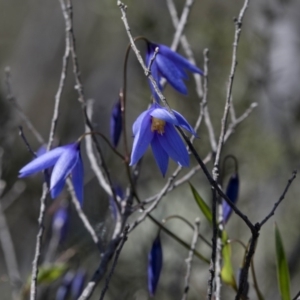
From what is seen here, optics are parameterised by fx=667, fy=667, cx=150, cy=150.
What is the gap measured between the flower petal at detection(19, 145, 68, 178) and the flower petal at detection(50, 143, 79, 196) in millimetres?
11

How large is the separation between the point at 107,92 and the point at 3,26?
2233mm

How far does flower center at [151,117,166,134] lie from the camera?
51.7 inches

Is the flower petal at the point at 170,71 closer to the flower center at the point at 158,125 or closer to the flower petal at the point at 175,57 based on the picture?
the flower petal at the point at 175,57

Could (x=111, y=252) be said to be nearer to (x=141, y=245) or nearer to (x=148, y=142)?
(x=148, y=142)

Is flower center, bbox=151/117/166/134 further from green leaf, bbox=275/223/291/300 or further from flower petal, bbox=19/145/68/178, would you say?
green leaf, bbox=275/223/291/300

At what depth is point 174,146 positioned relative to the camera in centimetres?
132

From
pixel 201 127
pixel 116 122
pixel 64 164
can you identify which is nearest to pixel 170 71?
pixel 116 122

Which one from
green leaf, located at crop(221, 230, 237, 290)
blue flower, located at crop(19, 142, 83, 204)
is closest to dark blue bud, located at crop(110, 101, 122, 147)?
blue flower, located at crop(19, 142, 83, 204)

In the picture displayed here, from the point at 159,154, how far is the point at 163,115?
17 cm

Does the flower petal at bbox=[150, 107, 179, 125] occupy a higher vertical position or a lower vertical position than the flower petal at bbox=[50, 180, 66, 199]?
lower

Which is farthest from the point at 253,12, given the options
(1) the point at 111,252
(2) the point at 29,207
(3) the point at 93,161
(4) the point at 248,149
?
(1) the point at 111,252

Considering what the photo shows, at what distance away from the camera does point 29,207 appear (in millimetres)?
4312

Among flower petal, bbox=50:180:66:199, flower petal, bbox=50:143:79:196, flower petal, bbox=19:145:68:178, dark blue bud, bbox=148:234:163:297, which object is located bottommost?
dark blue bud, bbox=148:234:163:297

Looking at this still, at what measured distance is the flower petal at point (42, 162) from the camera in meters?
1.47
